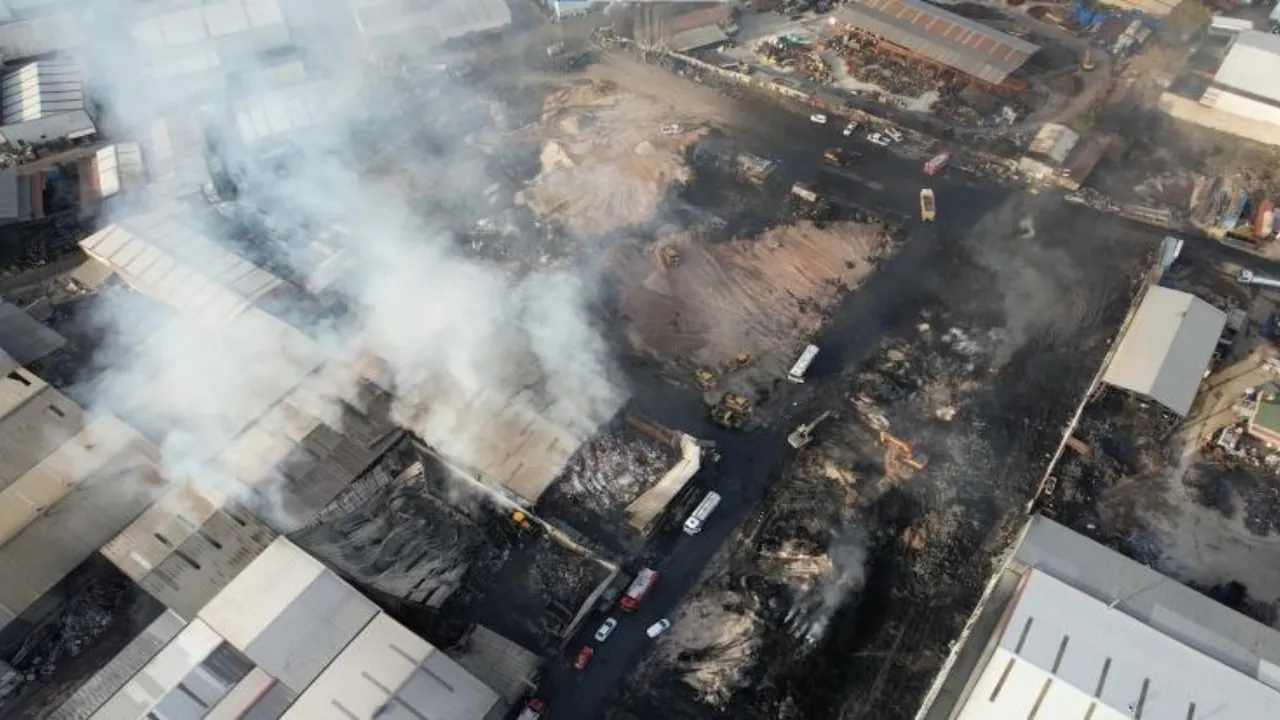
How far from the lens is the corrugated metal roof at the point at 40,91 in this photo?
208ft

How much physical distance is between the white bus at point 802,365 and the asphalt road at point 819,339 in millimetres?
534

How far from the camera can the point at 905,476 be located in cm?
4506

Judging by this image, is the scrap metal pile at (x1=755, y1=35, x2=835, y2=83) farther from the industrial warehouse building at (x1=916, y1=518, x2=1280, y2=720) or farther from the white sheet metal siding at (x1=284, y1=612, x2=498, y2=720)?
the white sheet metal siding at (x1=284, y1=612, x2=498, y2=720)

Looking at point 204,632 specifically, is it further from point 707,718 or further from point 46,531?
point 707,718

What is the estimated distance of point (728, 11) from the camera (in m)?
72.9

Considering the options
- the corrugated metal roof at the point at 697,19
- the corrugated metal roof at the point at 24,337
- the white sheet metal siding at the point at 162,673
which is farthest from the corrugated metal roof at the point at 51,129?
the corrugated metal roof at the point at 697,19

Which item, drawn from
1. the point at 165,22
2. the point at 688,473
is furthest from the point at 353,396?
the point at 165,22

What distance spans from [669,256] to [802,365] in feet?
38.2

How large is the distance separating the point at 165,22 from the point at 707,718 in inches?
2626

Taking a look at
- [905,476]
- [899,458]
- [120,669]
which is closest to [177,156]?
[120,669]

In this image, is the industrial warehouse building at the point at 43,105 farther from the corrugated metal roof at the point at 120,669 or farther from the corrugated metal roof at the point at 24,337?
the corrugated metal roof at the point at 120,669

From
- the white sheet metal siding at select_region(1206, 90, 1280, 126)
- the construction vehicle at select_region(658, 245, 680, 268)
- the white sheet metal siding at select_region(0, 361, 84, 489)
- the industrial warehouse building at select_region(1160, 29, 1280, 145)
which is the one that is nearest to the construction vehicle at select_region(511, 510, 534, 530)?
the construction vehicle at select_region(658, 245, 680, 268)

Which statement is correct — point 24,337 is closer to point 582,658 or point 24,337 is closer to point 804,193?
point 582,658

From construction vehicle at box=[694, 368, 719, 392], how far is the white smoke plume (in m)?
4.70
